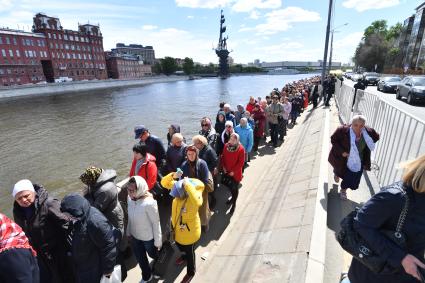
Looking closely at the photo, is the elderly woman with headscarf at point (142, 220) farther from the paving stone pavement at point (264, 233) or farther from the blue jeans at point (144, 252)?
the paving stone pavement at point (264, 233)

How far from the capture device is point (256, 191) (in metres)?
6.17

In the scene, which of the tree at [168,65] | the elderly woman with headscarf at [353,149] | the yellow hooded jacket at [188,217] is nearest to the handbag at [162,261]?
the yellow hooded jacket at [188,217]

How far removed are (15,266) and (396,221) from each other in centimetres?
286

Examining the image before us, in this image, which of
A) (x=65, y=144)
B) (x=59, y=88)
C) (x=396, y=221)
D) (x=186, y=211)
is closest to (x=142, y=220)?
(x=186, y=211)

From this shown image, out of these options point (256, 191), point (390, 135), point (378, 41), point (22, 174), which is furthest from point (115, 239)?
point (378, 41)

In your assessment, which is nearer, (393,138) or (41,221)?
(41,221)

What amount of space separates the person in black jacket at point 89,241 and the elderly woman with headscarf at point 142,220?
0.41 m

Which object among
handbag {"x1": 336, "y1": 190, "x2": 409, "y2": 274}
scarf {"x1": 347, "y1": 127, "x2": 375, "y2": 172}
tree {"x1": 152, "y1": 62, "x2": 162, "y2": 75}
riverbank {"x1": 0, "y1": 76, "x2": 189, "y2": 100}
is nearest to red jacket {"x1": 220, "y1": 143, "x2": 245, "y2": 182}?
scarf {"x1": 347, "y1": 127, "x2": 375, "y2": 172}

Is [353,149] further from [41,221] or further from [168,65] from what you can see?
[168,65]

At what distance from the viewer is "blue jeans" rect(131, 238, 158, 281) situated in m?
3.45

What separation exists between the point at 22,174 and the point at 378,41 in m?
73.2

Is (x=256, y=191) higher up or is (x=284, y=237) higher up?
(x=284, y=237)

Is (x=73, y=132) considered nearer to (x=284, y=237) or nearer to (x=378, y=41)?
(x=284, y=237)

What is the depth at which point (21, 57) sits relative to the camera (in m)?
59.8
